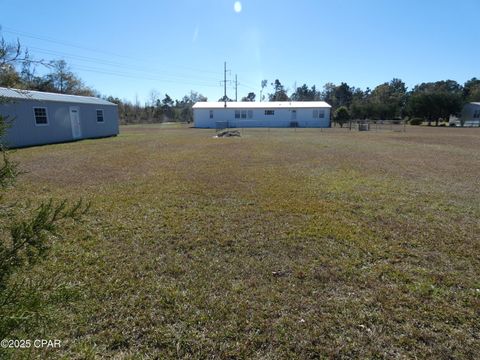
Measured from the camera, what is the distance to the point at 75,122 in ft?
61.4

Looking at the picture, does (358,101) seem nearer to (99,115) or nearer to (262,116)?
(262,116)

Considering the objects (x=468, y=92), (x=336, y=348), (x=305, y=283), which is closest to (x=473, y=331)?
(x=336, y=348)

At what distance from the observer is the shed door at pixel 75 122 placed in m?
18.3

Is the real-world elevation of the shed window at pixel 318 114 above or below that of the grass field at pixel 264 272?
above

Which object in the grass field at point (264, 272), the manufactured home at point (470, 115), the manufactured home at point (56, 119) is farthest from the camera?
the manufactured home at point (470, 115)

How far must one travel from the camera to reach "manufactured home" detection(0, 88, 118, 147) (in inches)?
562

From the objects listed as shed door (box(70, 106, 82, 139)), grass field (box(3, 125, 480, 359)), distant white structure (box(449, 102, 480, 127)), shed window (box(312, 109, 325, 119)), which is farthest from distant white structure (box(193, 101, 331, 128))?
grass field (box(3, 125, 480, 359))

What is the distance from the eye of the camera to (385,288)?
2998 millimetres

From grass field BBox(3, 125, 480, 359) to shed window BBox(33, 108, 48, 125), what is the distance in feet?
35.4

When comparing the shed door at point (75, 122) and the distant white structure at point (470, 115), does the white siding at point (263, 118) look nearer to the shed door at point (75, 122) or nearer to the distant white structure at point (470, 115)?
the shed door at point (75, 122)

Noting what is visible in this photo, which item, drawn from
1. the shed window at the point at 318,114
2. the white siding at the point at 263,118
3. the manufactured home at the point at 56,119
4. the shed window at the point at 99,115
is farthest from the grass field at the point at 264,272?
the shed window at the point at 318,114

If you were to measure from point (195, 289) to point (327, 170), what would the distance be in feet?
23.7

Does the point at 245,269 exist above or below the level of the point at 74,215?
below

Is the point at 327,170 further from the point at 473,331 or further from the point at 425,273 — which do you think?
the point at 473,331
